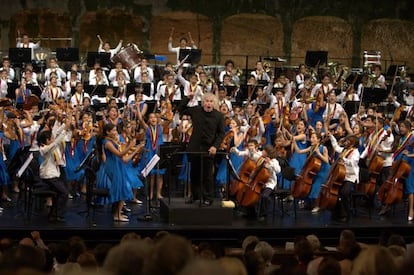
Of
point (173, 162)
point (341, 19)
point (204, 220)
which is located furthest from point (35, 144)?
point (341, 19)

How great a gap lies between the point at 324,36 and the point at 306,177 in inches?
533

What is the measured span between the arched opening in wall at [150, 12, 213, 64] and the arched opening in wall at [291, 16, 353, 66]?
2.71 metres

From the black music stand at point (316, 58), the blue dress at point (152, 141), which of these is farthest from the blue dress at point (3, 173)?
the black music stand at point (316, 58)

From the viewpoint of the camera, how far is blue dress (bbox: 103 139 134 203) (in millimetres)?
11367

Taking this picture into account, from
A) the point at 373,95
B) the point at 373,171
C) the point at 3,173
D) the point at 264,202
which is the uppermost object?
the point at 373,95

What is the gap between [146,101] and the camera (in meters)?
14.5

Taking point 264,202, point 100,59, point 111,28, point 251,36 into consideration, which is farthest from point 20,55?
point 251,36

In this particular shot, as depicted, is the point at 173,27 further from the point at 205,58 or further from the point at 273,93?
the point at 273,93

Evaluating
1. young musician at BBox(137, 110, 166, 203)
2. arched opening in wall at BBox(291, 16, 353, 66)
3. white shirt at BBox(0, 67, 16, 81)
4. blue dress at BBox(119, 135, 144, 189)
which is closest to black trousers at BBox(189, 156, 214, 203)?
blue dress at BBox(119, 135, 144, 189)

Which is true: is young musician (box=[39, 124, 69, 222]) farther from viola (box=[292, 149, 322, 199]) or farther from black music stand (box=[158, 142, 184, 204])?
viola (box=[292, 149, 322, 199])

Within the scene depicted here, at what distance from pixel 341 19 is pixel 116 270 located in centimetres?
2185

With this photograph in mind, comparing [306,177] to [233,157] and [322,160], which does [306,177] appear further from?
[233,157]

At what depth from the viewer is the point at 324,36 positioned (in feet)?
81.1

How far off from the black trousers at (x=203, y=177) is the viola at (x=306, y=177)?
148 centimetres
